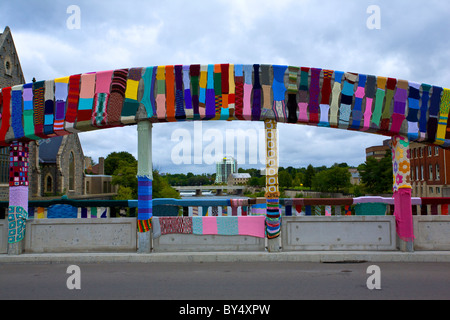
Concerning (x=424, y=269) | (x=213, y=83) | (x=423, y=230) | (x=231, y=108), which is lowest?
(x=424, y=269)

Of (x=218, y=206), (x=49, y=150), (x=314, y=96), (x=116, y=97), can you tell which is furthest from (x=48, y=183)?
(x=314, y=96)

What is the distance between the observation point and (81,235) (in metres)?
9.73

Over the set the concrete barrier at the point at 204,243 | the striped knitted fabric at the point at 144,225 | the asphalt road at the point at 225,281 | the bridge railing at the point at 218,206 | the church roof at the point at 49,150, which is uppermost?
the church roof at the point at 49,150

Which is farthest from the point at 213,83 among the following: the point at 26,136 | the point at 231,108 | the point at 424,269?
the point at 424,269

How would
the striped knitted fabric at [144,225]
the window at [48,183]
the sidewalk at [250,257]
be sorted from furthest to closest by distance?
1. the window at [48,183]
2. the striped knitted fabric at [144,225]
3. the sidewalk at [250,257]

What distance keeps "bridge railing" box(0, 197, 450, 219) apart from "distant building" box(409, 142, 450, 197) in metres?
38.3

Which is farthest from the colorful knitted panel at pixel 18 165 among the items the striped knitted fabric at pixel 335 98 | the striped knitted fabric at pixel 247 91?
the striped knitted fabric at pixel 335 98

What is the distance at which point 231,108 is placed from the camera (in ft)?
31.1

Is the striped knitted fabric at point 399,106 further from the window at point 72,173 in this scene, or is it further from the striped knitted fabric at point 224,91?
the window at point 72,173

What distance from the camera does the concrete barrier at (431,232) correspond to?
9.67 m

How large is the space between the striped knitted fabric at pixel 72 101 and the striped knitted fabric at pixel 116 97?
0.91 m
